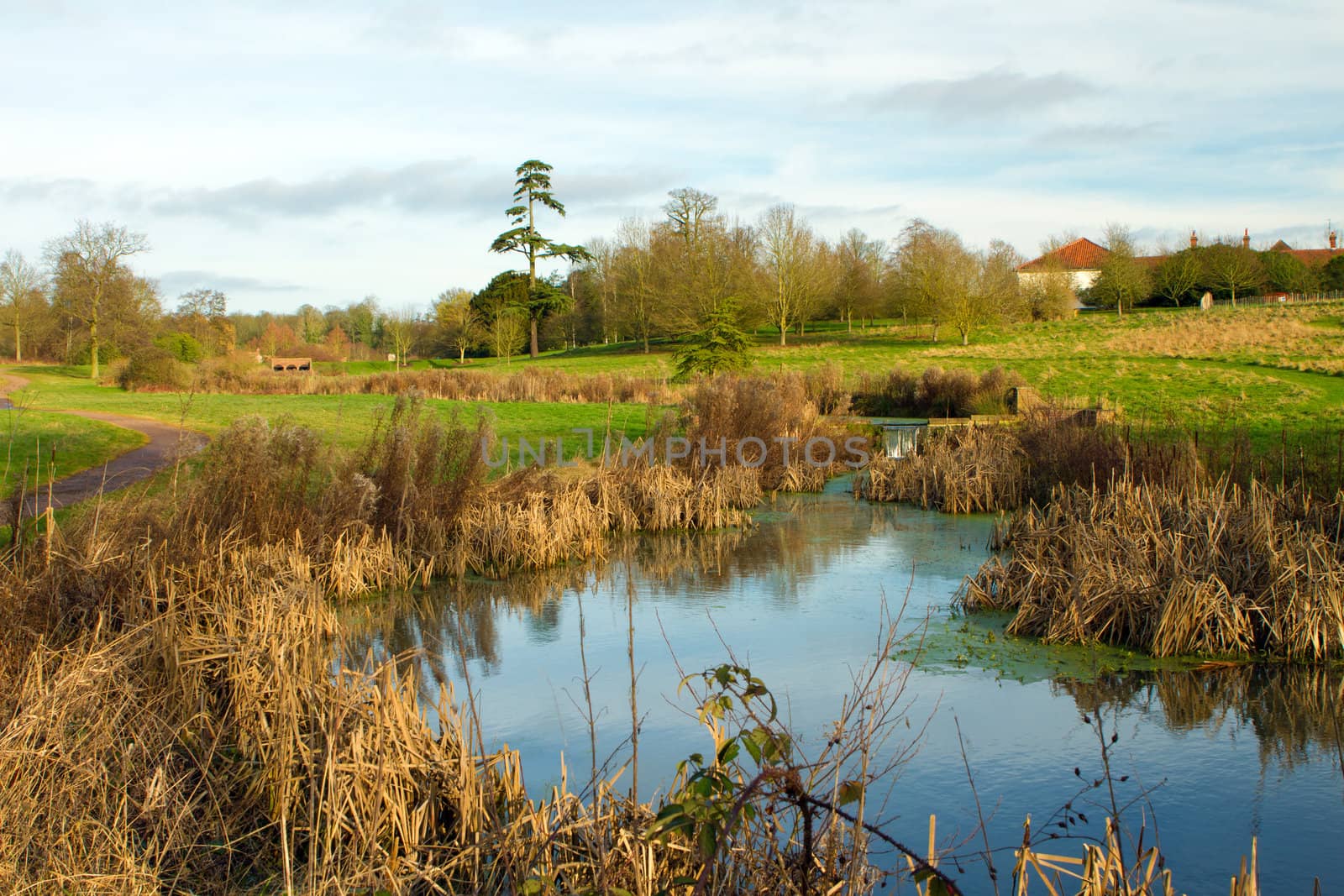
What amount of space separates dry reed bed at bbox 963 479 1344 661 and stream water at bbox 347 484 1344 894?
0.28 m

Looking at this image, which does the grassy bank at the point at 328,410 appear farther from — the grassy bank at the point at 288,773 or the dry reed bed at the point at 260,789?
the dry reed bed at the point at 260,789

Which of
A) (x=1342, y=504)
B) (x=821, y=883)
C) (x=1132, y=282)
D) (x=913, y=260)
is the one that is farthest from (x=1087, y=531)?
(x=1132, y=282)

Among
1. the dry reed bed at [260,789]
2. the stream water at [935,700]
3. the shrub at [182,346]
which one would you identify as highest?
the shrub at [182,346]

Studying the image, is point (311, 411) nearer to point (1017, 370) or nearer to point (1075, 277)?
point (1017, 370)

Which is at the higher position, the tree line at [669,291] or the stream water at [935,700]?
the tree line at [669,291]

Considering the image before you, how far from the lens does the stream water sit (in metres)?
4.89

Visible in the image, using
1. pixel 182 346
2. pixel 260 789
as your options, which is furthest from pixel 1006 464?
pixel 182 346

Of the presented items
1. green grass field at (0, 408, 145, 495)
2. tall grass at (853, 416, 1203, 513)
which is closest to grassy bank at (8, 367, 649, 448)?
green grass field at (0, 408, 145, 495)

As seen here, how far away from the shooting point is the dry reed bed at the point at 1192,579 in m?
7.10

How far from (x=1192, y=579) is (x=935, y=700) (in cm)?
233

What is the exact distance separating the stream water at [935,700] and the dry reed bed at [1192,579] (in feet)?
0.91

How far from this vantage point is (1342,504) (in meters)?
7.86

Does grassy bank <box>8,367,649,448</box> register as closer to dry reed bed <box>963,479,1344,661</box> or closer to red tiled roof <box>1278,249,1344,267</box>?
dry reed bed <box>963,479,1344,661</box>

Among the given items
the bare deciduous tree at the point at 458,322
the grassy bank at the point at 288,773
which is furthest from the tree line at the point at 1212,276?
the grassy bank at the point at 288,773
